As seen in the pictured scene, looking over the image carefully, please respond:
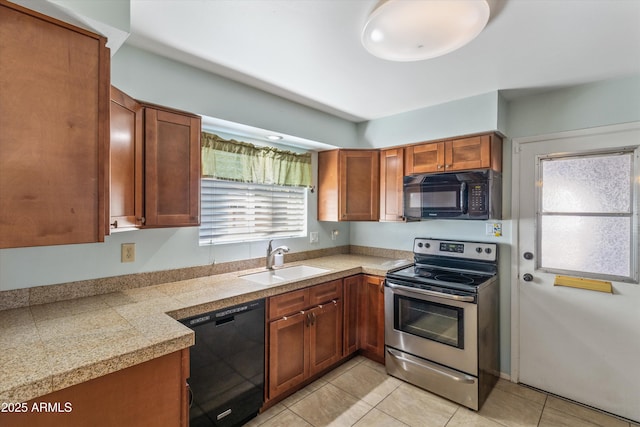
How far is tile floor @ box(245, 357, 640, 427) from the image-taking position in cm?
205

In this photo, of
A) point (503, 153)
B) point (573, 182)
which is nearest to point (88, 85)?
point (503, 153)

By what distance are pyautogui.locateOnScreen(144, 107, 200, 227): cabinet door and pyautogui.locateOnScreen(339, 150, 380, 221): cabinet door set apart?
157 centimetres

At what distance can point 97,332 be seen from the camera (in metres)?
1.31

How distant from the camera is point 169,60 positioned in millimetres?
1945

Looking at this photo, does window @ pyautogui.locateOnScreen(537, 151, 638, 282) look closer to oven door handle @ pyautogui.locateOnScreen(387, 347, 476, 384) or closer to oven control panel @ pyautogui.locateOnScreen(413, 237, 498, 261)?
oven control panel @ pyautogui.locateOnScreen(413, 237, 498, 261)

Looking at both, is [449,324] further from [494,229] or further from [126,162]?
[126,162]

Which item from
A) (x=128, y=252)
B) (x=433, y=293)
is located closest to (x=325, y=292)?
(x=433, y=293)

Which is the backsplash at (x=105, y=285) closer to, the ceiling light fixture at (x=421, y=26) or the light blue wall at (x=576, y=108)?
the ceiling light fixture at (x=421, y=26)

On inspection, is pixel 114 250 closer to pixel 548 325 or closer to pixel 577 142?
pixel 548 325

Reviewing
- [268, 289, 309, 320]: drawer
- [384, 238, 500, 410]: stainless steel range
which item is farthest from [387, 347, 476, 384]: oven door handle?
[268, 289, 309, 320]: drawer

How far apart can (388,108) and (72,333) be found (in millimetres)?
2801

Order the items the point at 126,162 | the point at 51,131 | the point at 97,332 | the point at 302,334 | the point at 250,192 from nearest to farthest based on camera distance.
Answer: the point at 51,131, the point at 97,332, the point at 126,162, the point at 302,334, the point at 250,192

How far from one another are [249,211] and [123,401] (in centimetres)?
176

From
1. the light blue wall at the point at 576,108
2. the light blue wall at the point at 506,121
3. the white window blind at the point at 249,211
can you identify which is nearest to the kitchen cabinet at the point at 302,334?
the white window blind at the point at 249,211
